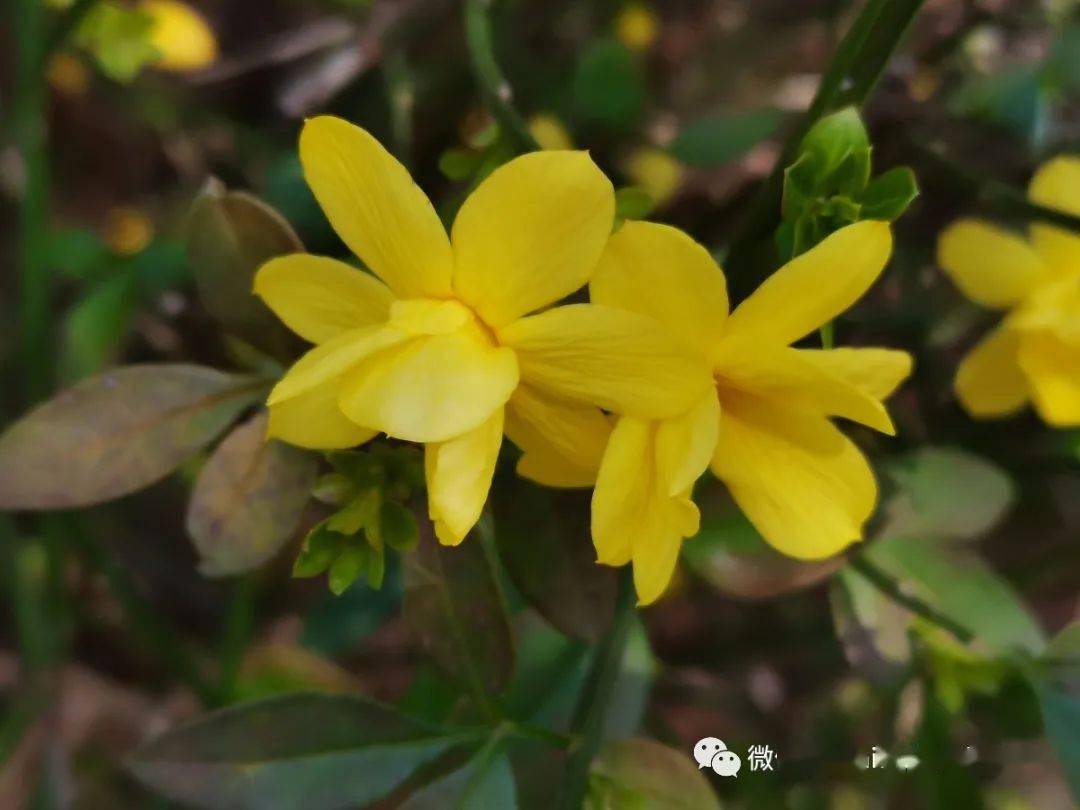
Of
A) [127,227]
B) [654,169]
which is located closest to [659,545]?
[654,169]

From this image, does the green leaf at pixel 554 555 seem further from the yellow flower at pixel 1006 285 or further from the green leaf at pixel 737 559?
the yellow flower at pixel 1006 285

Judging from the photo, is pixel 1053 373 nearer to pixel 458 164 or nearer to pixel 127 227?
pixel 458 164

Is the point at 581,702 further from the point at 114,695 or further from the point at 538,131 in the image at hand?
the point at 114,695

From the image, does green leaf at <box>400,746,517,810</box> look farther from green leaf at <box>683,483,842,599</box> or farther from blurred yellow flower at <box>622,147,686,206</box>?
blurred yellow flower at <box>622,147,686,206</box>

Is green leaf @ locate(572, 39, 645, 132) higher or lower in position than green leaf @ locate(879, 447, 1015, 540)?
higher

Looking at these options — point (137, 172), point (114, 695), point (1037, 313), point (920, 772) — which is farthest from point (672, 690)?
point (137, 172)

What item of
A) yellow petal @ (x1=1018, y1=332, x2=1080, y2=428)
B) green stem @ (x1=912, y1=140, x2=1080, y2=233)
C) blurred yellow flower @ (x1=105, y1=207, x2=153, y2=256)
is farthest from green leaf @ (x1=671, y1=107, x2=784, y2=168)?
blurred yellow flower @ (x1=105, y1=207, x2=153, y2=256)
